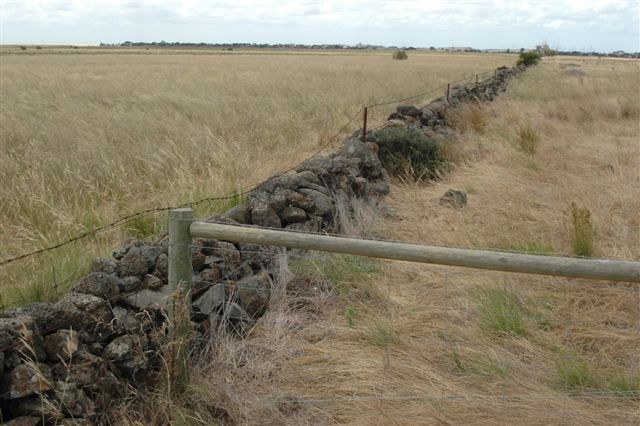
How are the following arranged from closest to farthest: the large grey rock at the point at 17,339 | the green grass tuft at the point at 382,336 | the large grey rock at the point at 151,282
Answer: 1. the large grey rock at the point at 17,339
2. the large grey rock at the point at 151,282
3. the green grass tuft at the point at 382,336

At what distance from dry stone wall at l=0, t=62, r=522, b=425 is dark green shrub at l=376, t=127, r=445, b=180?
157 inches

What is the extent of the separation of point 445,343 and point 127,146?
6.97 m

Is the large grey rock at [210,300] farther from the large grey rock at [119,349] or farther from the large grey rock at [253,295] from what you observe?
the large grey rock at [119,349]

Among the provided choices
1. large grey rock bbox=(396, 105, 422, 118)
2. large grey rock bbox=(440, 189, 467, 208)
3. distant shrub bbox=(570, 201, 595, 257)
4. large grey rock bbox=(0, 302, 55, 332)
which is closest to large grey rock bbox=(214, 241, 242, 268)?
large grey rock bbox=(0, 302, 55, 332)

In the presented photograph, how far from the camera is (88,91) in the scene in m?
18.0

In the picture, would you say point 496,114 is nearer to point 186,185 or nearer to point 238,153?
point 238,153

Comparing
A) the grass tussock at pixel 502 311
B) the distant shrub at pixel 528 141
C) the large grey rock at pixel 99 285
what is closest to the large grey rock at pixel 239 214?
the large grey rock at pixel 99 285

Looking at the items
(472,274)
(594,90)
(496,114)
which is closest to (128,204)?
(472,274)

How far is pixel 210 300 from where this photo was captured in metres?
4.34

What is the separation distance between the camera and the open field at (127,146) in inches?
243

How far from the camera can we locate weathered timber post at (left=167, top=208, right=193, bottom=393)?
141 inches

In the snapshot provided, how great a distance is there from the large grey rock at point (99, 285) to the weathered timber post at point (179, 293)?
36cm

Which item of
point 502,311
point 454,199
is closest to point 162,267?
point 502,311

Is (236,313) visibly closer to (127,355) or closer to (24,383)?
(127,355)
